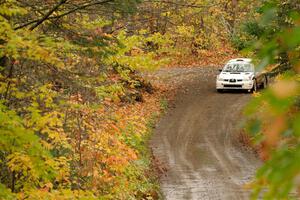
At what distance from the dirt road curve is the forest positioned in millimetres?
665

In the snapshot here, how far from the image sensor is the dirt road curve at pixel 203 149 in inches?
535

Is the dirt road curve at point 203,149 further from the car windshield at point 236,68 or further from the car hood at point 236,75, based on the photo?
the car windshield at point 236,68

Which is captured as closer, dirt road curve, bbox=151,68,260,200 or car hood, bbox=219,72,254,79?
dirt road curve, bbox=151,68,260,200

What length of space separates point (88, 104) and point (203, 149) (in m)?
7.68

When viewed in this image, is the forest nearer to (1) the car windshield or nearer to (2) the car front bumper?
(2) the car front bumper

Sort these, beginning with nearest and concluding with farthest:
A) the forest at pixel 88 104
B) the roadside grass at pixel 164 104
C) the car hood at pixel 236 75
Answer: the forest at pixel 88 104, the roadside grass at pixel 164 104, the car hood at pixel 236 75

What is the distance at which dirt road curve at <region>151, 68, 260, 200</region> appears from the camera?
13.6m

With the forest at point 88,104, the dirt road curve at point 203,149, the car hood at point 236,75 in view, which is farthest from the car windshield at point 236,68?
the forest at point 88,104

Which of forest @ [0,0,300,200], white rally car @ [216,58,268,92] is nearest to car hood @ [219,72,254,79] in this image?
white rally car @ [216,58,268,92]

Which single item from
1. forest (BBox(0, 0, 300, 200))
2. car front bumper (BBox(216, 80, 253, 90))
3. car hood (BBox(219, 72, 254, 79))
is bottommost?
car front bumper (BBox(216, 80, 253, 90))

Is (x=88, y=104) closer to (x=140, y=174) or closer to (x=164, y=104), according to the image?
(x=140, y=174)

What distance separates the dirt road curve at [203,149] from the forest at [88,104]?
0.66 metres

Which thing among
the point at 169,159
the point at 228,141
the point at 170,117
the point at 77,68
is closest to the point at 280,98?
the point at 77,68

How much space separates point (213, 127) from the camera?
20312 millimetres
